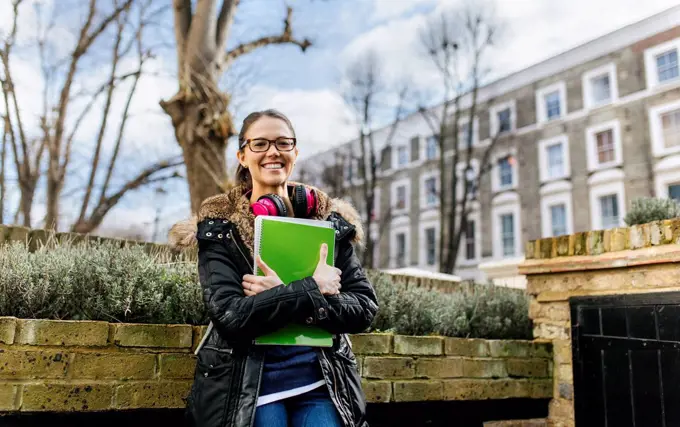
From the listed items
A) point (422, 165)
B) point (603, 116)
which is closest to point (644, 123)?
point (603, 116)

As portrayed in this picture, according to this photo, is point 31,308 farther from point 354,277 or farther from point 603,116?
point 603,116

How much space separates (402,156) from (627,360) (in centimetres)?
3012

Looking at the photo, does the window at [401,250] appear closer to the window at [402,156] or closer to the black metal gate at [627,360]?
the window at [402,156]

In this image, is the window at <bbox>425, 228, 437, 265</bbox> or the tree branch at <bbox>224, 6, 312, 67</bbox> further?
the window at <bbox>425, 228, 437, 265</bbox>

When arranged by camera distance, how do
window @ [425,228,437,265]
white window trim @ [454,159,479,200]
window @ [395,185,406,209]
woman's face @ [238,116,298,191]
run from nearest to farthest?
woman's face @ [238,116,298,191] → white window trim @ [454,159,479,200] → window @ [425,228,437,265] → window @ [395,185,406,209]

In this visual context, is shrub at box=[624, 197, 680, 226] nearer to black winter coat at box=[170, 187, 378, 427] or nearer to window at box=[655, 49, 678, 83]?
black winter coat at box=[170, 187, 378, 427]

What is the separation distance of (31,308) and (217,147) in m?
5.22

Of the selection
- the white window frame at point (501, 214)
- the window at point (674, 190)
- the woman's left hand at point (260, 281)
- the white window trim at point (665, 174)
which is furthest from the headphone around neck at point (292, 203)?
the white window frame at point (501, 214)

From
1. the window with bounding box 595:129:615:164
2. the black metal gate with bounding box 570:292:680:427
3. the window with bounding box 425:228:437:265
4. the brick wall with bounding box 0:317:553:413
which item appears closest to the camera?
the brick wall with bounding box 0:317:553:413

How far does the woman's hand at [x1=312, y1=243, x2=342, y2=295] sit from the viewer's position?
2064 millimetres

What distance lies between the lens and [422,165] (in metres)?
32.1

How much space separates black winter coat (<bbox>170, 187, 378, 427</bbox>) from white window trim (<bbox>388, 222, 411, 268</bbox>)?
30628 millimetres

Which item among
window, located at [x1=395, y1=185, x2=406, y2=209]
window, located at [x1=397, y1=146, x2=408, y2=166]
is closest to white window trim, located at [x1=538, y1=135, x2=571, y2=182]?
window, located at [x1=397, y1=146, x2=408, y2=166]

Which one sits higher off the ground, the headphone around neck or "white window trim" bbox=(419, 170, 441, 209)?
"white window trim" bbox=(419, 170, 441, 209)
